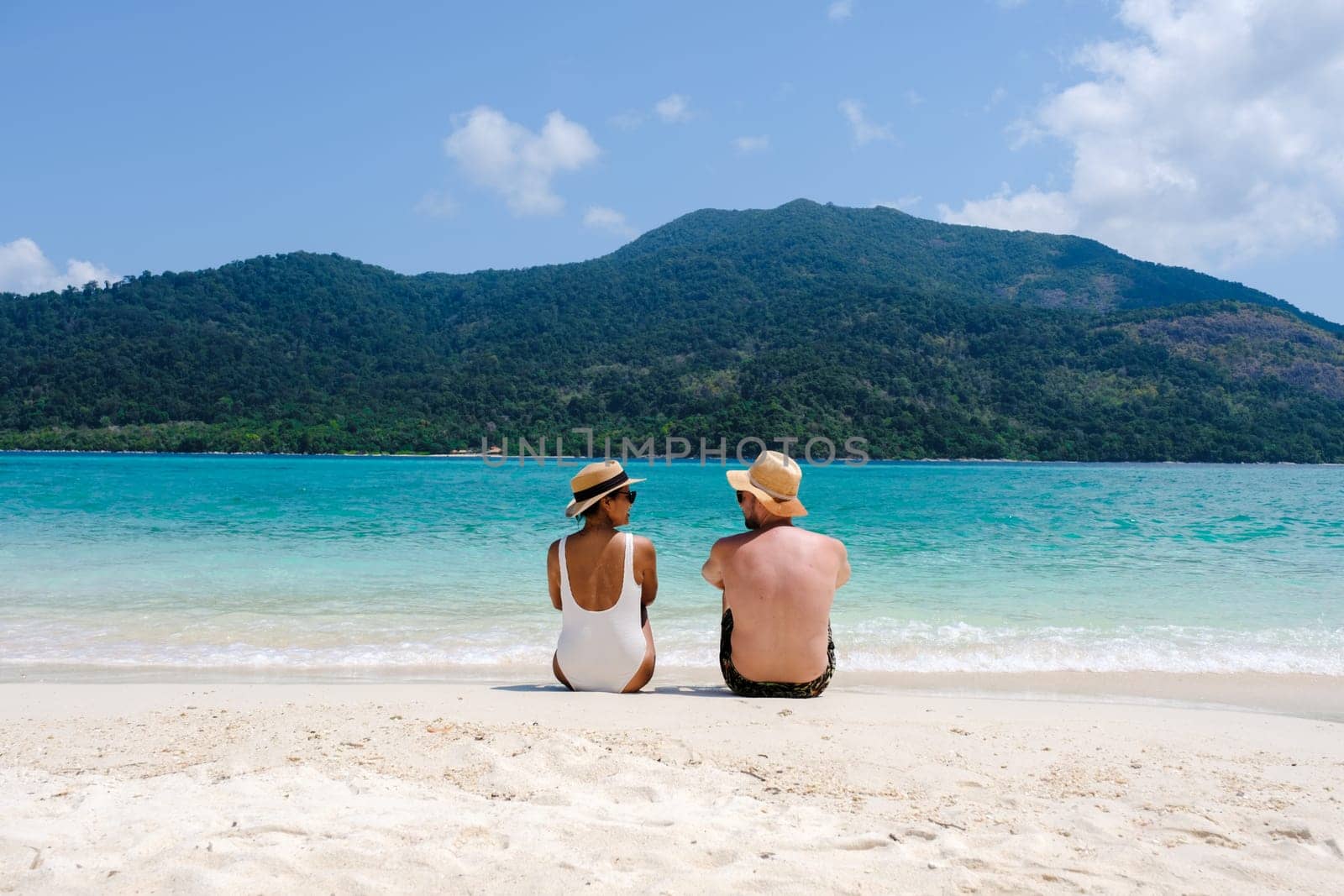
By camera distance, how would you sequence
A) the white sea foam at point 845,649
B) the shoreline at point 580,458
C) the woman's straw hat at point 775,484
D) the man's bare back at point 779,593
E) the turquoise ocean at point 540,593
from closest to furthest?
the man's bare back at point 779,593, the woman's straw hat at point 775,484, the white sea foam at point 845,649, the turquoise ocean at point 540,593, the shoreline at point 580,458

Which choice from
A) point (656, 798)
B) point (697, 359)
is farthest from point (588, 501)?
point (697, 359)

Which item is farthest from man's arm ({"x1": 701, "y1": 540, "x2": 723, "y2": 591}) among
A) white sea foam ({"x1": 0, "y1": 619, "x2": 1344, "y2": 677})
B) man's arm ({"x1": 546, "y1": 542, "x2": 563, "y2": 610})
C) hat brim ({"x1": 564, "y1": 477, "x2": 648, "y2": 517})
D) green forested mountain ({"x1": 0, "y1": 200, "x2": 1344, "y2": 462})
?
green forested mountain ({"x1": 0, "y1": 200, "x2": 1344, "y2": 462})

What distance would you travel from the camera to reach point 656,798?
3.30m

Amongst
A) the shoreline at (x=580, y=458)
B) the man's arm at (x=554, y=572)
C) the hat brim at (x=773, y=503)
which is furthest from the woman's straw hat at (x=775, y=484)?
the shoreline at (x=580, y=458)

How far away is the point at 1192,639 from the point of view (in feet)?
24.5

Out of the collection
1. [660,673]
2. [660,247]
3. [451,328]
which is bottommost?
[660,673]

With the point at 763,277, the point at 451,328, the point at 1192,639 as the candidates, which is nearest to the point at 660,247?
the point at 763,277

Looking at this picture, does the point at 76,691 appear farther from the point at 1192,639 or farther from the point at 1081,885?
the point at 1192,639

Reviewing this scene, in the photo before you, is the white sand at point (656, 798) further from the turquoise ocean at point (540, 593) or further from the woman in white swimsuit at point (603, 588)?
the turquoise ocean at point (540, 593)

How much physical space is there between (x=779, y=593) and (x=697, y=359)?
4112 inches

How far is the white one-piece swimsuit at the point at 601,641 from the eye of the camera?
498 cm

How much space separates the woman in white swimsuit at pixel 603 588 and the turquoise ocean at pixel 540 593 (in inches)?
61.4

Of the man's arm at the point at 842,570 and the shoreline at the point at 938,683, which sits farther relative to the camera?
the shoreline at the point at 938,683

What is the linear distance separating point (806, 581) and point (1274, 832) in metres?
2.28
